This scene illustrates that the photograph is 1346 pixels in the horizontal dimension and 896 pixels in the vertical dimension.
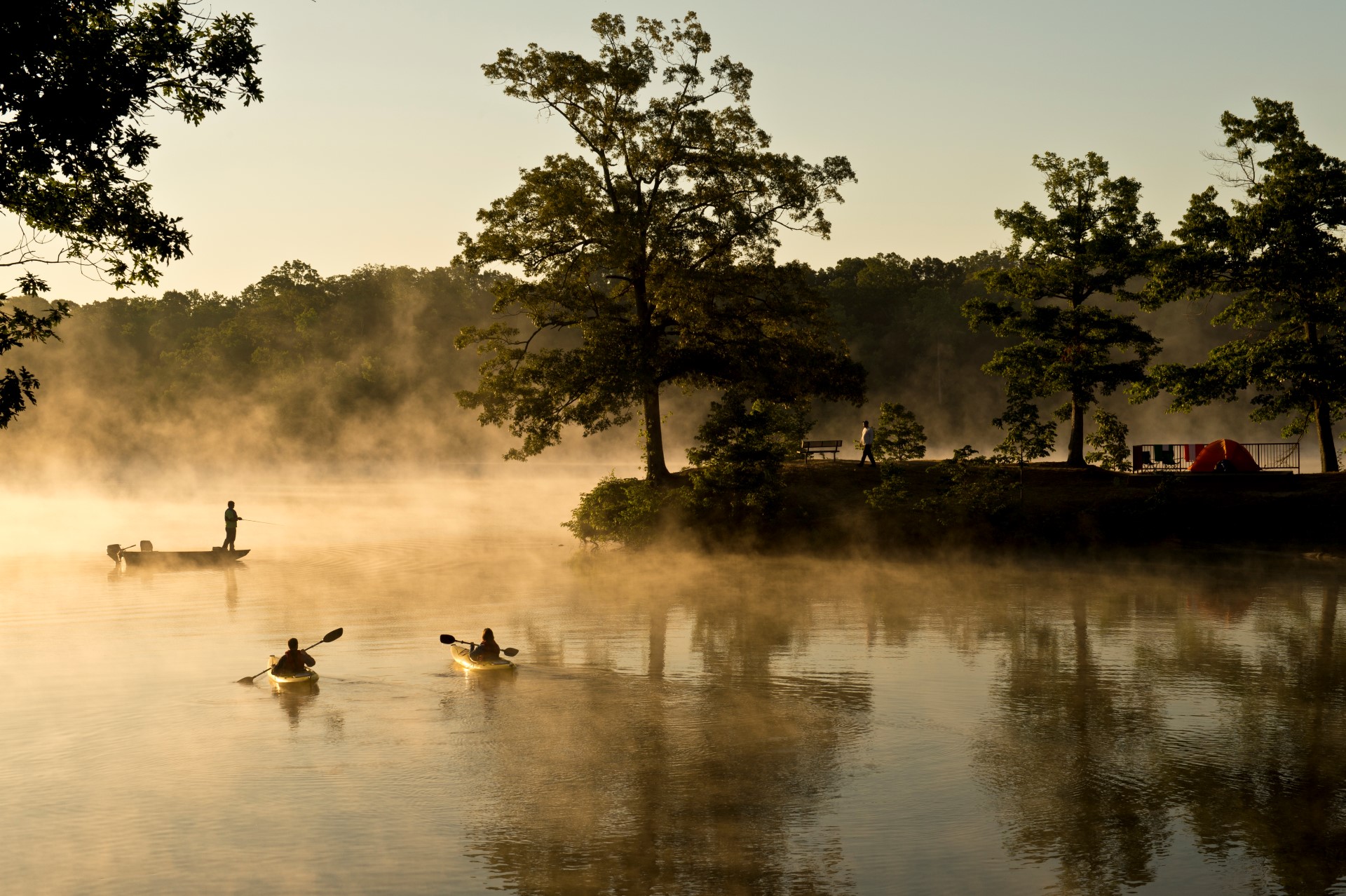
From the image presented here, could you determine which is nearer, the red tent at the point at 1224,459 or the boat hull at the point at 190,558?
the boat hull at the point at 190,558

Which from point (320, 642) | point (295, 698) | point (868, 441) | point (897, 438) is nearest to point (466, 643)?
point (320, 642)

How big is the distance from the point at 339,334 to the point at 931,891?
136289mm

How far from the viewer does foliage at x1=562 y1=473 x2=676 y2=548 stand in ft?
146

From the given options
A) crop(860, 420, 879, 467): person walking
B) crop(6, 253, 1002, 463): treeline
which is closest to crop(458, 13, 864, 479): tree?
crop(860, 420, 879, 467): person walking

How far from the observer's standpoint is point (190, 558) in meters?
42.3

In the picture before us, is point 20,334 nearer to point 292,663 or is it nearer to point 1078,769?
point 292,663

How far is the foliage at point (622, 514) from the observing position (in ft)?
146

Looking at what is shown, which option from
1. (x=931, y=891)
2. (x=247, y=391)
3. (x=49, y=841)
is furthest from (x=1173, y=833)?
(x=247, y=391)

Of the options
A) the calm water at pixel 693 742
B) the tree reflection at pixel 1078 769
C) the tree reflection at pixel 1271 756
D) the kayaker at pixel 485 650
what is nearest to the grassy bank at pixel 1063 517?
the calm water at pixel 693 742

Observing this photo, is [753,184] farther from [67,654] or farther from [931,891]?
[931,891]

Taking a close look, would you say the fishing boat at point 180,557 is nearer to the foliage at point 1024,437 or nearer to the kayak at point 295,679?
the kayak at point 295,679

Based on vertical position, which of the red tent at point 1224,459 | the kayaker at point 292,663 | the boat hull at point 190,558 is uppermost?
the red tent at point 1224,459

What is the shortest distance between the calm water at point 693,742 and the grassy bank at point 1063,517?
839cm

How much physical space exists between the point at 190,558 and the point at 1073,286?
36.1 meters
